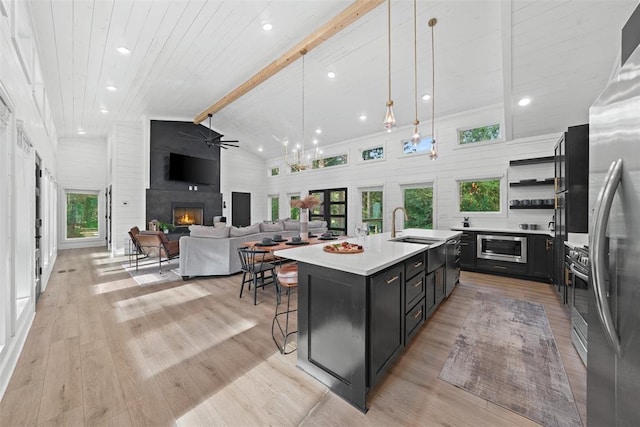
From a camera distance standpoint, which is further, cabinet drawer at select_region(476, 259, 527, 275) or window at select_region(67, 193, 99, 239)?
window at select_region(67, 193, 99, 239)

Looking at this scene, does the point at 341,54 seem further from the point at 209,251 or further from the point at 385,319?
the point at 385,319

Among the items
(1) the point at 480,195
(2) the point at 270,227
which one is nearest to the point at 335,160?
(2) the point at 270,227

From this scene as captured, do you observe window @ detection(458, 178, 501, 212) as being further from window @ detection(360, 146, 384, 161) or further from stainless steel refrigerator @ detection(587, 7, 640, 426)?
stainless steel refrigerator @ detection(587, 7, 640, 426)

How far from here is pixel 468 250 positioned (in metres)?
5.04

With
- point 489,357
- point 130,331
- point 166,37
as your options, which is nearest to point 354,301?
point 489,357

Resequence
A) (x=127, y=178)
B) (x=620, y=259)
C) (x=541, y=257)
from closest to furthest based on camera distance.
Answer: (x=620, y=259) < (x=541, y=257) < (x=127, y=178)

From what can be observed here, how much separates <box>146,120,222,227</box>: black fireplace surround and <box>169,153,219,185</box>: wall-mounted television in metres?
0.15

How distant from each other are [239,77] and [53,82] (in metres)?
3.27

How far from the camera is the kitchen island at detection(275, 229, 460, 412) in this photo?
1623mm

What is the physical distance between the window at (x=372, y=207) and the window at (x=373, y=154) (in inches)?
37.3

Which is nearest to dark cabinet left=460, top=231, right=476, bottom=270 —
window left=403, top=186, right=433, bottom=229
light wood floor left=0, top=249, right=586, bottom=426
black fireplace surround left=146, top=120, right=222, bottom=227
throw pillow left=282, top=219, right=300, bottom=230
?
window left=403, top=186, right=433, bottom=229

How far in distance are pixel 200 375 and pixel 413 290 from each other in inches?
74.0

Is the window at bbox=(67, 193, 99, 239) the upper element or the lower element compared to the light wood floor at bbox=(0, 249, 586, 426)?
upper

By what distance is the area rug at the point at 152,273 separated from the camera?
14.8 ft
